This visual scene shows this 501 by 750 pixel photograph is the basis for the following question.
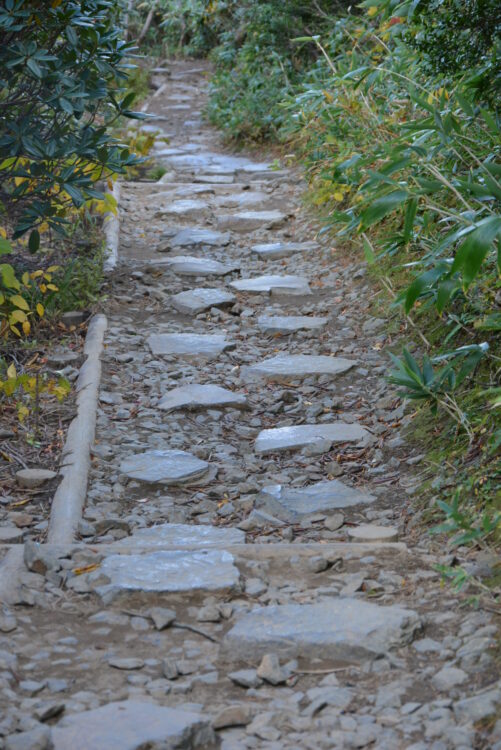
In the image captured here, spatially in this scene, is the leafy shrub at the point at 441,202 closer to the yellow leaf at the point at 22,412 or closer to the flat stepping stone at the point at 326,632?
the flat stepping stone at the point at 326,632

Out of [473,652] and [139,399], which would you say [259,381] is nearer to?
[139,399]

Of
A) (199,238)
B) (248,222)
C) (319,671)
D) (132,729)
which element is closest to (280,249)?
(199,238)

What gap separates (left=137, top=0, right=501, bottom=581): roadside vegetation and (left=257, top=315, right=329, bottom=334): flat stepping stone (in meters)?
0.39

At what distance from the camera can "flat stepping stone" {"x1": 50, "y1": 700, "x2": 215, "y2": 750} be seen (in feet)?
5.68

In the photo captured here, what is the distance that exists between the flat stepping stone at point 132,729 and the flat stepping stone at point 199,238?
472cm

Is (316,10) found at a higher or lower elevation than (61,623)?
higher

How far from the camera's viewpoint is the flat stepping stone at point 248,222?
6754 mm

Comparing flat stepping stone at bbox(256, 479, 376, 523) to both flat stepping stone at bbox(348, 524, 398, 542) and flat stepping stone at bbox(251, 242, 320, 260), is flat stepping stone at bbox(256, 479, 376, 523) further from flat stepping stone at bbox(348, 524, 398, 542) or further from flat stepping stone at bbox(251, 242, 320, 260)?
flat stepping stone at bbox(251, 242, 320, 260)

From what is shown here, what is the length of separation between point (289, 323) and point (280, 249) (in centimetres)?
139

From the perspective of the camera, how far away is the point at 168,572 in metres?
2.49

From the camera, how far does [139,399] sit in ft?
13.1

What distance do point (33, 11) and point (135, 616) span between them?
273 cm

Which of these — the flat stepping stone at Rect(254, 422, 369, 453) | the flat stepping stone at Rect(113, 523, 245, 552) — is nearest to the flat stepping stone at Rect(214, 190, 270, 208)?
the flat stepping stone at Rect(254, 422, 369, 453)

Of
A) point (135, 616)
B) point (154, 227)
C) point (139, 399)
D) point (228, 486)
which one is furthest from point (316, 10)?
point (135, 616)
